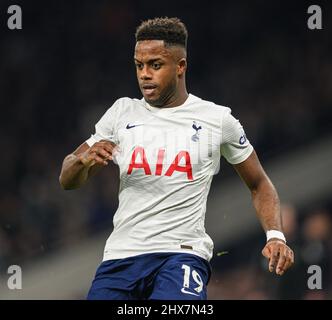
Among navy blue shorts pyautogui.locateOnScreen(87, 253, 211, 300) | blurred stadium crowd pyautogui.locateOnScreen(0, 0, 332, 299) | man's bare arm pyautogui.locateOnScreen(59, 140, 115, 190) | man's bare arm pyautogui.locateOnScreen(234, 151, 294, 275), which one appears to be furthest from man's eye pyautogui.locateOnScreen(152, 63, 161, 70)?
blurred stadium crowd pyautogui.locateOnScreen(0, 0, 332, 299)

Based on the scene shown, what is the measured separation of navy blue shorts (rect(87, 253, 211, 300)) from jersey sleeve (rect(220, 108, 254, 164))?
69cm

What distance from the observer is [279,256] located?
16.5 feet

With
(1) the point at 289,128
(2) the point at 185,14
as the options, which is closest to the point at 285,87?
(1) the point at 289,128

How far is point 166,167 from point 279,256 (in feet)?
2.56

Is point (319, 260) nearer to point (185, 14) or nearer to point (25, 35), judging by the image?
point (185, 14)

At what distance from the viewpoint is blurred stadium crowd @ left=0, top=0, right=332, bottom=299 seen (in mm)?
9742

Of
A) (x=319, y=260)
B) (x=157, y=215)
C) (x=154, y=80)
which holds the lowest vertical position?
(x=319, y=260)

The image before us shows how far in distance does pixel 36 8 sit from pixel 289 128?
11.1 ft

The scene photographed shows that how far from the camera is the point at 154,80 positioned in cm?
536

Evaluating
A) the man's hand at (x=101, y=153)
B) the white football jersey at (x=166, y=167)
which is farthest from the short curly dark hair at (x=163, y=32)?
the man's hand at (x=101, y=153)

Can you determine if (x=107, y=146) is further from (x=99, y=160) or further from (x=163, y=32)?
(x=163, y=32)

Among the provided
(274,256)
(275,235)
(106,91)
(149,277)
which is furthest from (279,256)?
(106,91)

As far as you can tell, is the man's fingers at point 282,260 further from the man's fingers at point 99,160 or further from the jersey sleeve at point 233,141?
the man's fingers at point 99,160

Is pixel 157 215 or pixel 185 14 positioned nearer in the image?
pixel 157 215
